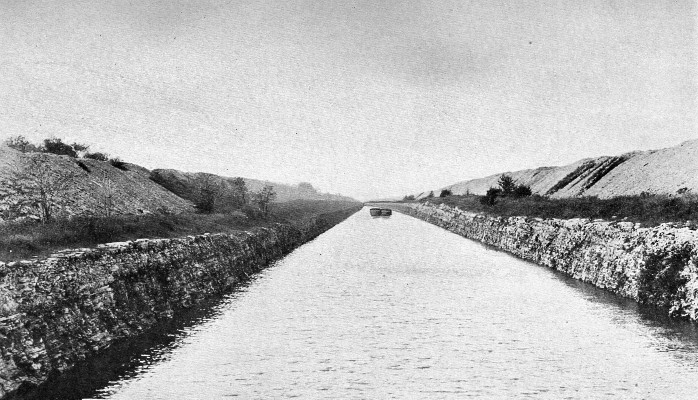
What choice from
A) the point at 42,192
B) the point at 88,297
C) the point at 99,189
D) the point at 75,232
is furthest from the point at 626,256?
the point at 99,189

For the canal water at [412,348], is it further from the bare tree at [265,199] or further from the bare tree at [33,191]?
the bare tree at [265,199]

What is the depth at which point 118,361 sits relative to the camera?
37.0ft

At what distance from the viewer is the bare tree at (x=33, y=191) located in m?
22.6

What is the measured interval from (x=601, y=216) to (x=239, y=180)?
47.8 m

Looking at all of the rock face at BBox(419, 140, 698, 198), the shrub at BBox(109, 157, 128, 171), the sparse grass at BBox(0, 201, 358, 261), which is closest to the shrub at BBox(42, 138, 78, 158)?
the shrub at BBox(109, 157, 128, 171)

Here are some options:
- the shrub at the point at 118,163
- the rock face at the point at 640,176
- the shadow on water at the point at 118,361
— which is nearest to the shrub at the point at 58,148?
the shrub at the point at 118,163

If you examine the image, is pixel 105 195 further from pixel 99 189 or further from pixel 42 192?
pixel 42 192

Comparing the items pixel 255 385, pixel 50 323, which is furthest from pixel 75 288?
pixel 255 385

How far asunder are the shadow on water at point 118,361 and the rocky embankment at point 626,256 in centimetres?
1436

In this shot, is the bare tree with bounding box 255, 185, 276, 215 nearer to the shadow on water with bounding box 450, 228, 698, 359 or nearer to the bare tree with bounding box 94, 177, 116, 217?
the bare tree with bounding box 94, 177, 116, 217

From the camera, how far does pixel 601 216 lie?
2598cm

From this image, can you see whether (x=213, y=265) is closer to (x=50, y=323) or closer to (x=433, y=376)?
(x=50, y=323)

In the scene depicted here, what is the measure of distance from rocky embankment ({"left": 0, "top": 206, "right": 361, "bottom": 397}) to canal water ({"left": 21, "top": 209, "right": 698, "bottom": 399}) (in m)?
0.72

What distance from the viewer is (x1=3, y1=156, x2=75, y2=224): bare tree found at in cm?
2256
